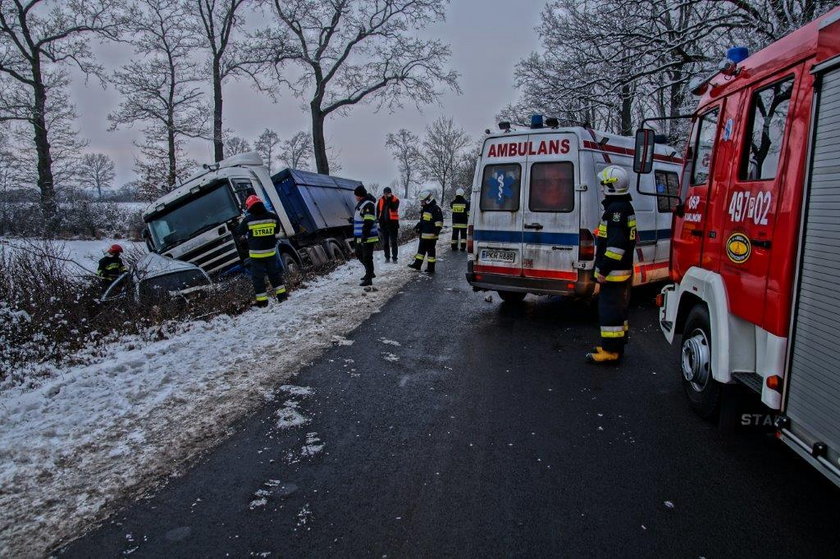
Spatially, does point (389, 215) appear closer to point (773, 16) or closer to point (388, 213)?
point (388, 213)

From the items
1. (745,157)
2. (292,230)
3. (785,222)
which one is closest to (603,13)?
(292,230)

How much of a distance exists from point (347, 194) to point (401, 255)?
333 cm

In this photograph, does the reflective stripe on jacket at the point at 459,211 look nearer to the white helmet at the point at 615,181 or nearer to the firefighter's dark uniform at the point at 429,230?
the firefighter's dark uniform at the point at 429,230

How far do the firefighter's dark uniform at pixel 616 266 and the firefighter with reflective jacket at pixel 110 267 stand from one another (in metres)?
6.71

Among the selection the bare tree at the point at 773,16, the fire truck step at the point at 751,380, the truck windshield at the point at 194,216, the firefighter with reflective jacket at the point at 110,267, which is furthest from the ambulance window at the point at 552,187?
the firefighter with reflective jacket at the point at 110,267

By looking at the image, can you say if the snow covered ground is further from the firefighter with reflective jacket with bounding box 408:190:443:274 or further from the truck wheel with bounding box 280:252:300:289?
Result: the firefighter with reflective jacket with bounding box 408:190:443:274

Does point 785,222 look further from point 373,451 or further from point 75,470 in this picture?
point 75,470

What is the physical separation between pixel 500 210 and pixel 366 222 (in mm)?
Result: 2959

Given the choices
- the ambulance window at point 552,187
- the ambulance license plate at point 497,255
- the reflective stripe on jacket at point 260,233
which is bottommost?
the ambulance license plate at point 497,255

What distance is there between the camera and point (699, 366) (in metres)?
3.64

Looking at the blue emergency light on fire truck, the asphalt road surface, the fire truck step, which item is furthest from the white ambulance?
the blue emergency light on fire truck

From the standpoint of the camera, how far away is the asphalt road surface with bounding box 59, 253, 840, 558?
2379mm

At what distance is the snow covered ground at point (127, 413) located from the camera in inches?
108

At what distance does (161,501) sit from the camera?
8.98 ft
